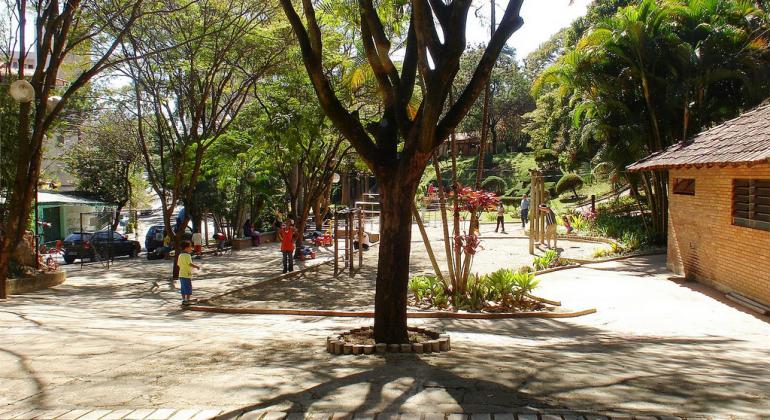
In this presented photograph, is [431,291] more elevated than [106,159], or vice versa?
[106,159]

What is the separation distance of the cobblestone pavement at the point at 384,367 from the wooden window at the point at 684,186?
11.7 ft

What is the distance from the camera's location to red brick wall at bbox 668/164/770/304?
11.4 meters

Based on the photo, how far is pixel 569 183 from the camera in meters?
41.7

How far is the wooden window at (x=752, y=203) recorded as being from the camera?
36.5 feet

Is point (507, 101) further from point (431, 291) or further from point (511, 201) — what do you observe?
point (431, 291)

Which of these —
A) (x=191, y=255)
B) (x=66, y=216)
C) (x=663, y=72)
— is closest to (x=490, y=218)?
(x=663, y=72)

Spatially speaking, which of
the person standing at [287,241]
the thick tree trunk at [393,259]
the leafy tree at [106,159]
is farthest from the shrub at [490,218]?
the thick tree trunk at [393,259]

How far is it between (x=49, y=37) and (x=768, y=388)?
47.5ft

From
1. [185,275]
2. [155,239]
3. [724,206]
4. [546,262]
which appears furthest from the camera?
[155,239]

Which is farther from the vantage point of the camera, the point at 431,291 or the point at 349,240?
the point at 349,240

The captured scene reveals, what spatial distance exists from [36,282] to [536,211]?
14.8 metres

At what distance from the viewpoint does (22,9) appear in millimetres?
14672

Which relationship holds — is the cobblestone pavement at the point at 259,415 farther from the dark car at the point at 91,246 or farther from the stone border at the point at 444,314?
the dark car at the point at 91,246

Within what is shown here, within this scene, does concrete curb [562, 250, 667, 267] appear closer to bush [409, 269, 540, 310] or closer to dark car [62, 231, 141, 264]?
bush [409, 269, 540, 310]
